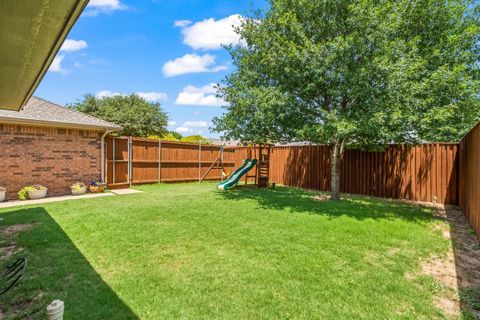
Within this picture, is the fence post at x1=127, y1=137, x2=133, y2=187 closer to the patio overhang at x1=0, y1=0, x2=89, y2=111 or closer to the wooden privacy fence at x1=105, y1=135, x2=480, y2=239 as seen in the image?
the wooden privacy fence at x1=105, y1=135, x2=480, y2=239

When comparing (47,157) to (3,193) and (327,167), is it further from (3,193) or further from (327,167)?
(327,167)

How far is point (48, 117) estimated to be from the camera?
8.66 m

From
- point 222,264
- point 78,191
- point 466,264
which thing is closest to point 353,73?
point 466,264

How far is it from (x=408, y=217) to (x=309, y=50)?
4.78 meters

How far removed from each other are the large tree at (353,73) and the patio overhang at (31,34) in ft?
17.1

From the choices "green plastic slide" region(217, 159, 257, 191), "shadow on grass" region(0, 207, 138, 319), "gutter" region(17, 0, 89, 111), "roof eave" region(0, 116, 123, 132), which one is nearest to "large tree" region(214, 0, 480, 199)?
"green plastic slide" region(217, 159, 257, 191)

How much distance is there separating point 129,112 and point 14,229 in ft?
70.4

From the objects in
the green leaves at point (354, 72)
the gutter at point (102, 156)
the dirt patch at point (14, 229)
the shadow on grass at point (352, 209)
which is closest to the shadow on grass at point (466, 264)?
the shadow on grass at point (352, 209)

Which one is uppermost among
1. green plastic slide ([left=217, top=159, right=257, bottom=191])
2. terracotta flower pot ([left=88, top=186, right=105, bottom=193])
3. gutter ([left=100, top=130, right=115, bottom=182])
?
gutter ([left=100, top=130, right=115, bottom=182])

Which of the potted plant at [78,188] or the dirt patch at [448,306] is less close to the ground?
the potted plant at [78,188]

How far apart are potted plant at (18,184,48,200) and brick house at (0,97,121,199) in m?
0.25

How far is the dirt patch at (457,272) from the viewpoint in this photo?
269 centimetres

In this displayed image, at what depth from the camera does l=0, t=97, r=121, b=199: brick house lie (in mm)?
7980

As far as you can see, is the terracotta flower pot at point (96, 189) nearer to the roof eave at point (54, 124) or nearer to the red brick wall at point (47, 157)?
the red brick wall at point (47, 157)
